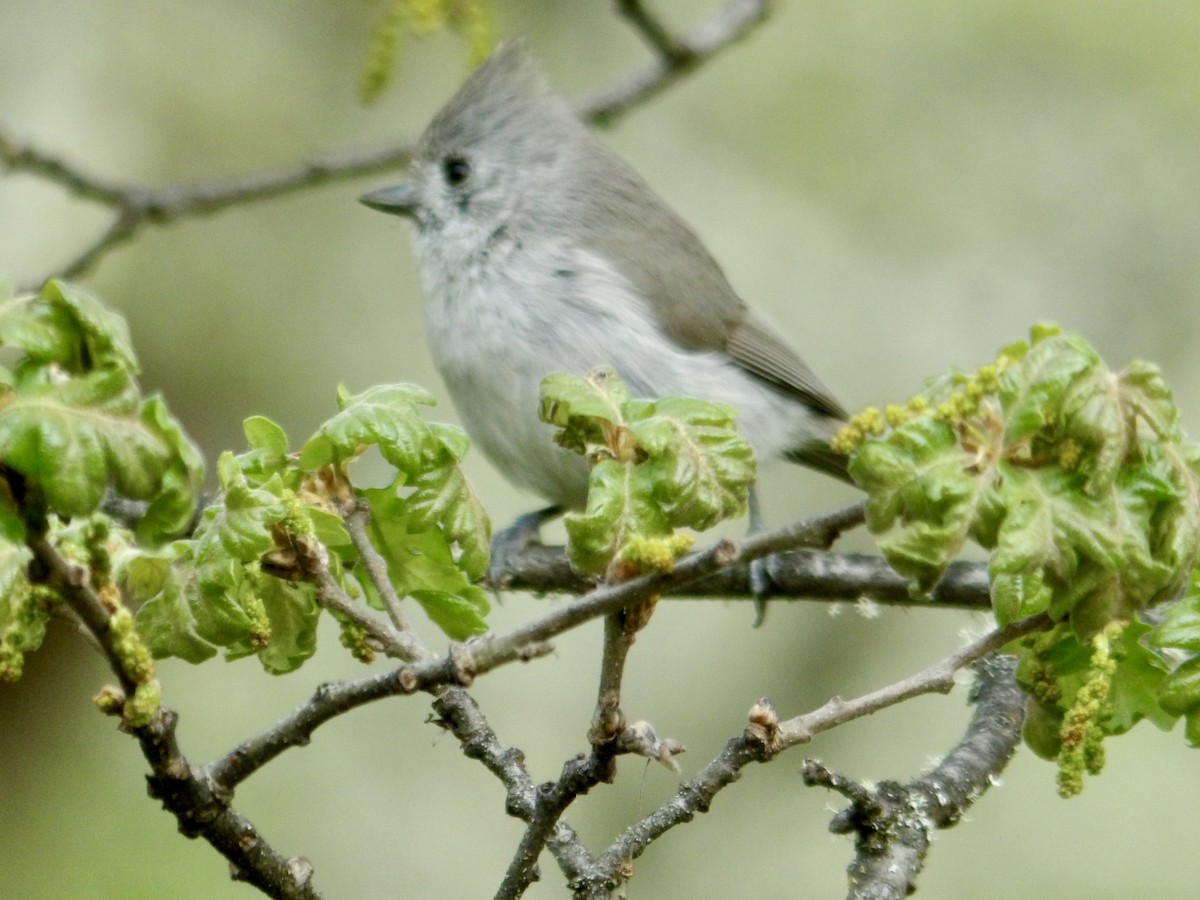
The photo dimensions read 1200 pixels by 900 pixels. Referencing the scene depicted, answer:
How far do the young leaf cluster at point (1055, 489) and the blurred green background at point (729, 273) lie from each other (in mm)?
3233

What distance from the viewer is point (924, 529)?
1.37 m

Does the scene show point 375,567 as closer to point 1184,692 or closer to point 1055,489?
point 1055,489

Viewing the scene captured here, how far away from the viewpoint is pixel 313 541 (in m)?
1.58

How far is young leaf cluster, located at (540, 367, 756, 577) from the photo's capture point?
145cm

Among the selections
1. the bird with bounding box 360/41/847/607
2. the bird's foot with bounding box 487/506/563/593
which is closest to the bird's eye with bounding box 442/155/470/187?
the bird with bounding box 360/41/847/607

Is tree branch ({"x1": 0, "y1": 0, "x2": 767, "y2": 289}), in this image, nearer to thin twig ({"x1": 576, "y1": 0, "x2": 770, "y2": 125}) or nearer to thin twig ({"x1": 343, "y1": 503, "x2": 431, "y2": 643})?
thin twig ({"x1": 576, "y1": 0, "x2": 770, "y2": 125})

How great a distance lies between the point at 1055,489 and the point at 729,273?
15.0 ft

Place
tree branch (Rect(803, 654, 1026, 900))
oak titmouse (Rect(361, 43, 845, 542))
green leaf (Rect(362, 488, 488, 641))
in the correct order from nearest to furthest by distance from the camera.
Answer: green leaf (Rect(362, 488, 488, 641)) < tree branch (Rect(803, 654, 1026, 900)) < oak titmouse (Rect(361, 43, 845, 542))

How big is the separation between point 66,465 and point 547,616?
1.49 feet

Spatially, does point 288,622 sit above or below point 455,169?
below

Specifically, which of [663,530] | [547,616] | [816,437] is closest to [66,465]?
[547,616]

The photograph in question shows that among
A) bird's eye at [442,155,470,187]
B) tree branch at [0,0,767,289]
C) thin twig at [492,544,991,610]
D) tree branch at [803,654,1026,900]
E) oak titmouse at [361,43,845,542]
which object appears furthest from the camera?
bird's eye at [442,155,470,187]

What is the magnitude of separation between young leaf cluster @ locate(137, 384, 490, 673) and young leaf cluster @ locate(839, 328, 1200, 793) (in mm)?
482

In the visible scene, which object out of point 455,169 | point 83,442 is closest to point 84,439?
point 83,442
